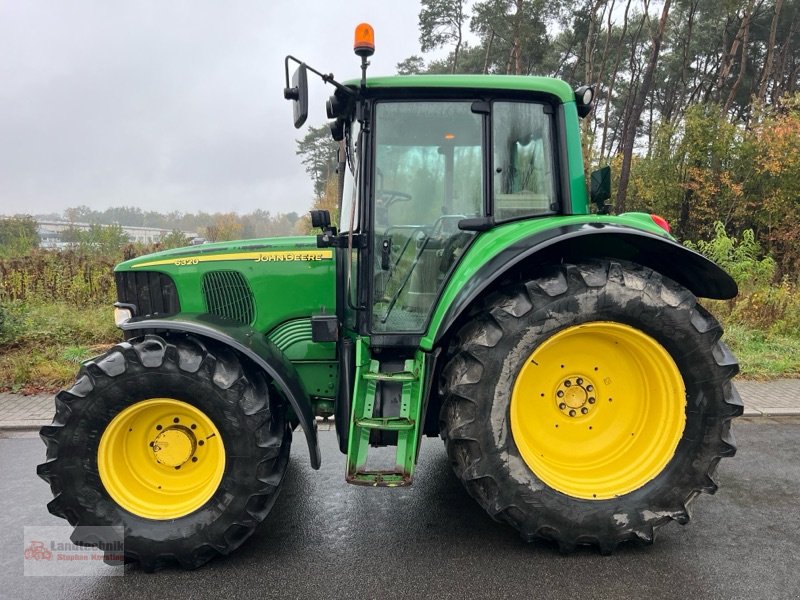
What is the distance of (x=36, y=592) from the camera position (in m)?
2.31

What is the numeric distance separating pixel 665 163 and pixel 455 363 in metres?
17.5

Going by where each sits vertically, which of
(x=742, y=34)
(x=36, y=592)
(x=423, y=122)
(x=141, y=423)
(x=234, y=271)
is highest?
(x=742, y=34)

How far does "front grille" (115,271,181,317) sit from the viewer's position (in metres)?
3.00

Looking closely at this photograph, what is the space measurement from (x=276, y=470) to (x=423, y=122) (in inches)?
73.2

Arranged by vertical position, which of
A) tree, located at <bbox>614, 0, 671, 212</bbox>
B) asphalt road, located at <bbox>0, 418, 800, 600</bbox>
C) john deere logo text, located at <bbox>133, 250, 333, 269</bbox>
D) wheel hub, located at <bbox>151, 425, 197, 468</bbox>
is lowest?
asphalt road, located at <bbox>0, 418, 800, 600</bbox>

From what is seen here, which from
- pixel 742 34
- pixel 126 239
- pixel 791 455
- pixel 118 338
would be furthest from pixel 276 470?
pixel 742 34

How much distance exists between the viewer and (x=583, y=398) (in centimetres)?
268

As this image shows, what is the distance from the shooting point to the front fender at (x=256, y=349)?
2465 mm

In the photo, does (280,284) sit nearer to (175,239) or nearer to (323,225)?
(323,225)

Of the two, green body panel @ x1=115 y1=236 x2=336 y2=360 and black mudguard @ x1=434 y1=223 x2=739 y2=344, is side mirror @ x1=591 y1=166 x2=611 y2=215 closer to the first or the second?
black mudguard @ x1=434 y1=223 x2=739 y2=344

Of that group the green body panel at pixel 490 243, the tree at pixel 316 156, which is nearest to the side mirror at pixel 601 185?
the green body panel at pixel 490 243

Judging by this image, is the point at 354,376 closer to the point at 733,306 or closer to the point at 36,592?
the point at 36,592

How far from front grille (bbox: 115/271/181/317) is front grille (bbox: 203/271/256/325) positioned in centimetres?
20

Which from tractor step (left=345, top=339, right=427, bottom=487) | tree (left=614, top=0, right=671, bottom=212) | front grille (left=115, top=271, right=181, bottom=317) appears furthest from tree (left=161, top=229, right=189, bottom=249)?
tree (left=614, top=0, right=671, bottom=212)
